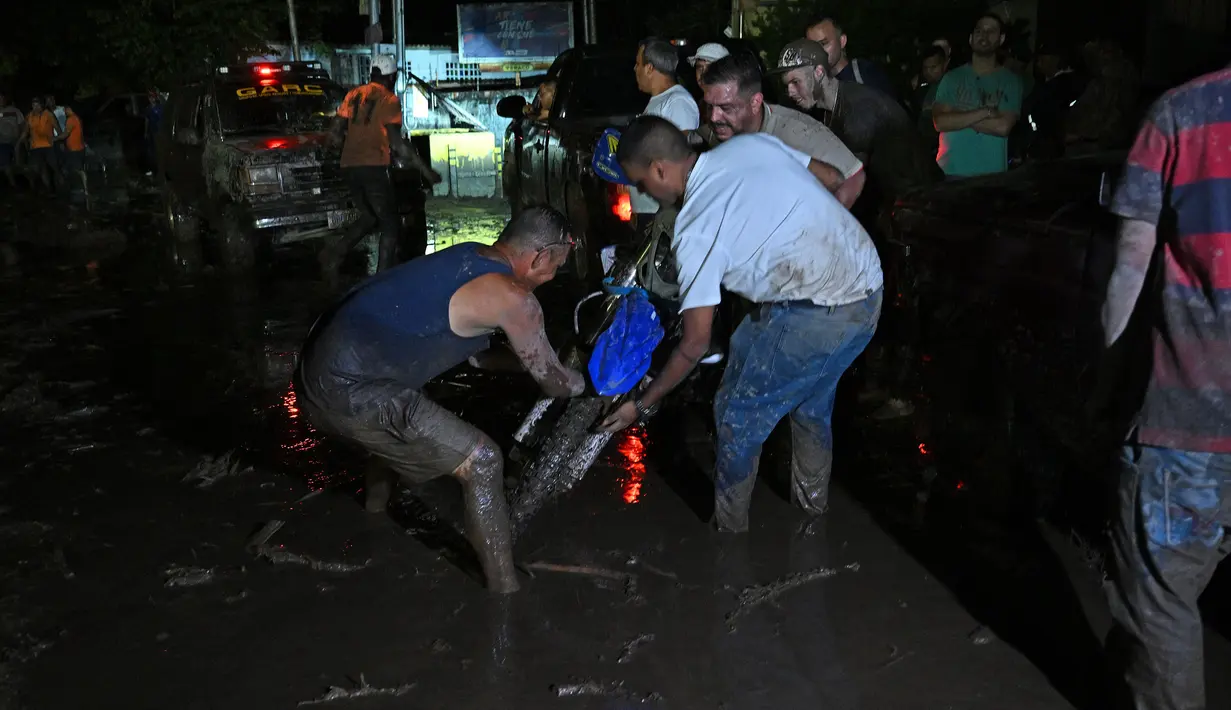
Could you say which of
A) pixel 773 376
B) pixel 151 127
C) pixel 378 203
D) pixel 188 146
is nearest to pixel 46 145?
pixel 151 127

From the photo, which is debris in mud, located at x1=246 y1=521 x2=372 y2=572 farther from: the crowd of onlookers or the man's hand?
the crowd of onlookers

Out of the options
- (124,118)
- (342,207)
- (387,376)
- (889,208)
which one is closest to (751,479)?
(387,376)

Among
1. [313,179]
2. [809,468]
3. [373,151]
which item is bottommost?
[809,468]

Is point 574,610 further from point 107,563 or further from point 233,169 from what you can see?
point 233,169

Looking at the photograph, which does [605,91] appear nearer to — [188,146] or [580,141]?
[580,141]

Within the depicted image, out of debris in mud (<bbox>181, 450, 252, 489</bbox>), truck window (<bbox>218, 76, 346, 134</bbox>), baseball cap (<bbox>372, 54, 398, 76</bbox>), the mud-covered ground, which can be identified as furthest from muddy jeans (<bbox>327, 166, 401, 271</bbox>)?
debris in mud (<bbox>181, 450, 252, 489</bbox>)

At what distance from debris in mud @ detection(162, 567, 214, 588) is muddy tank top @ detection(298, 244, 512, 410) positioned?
3.06 ft

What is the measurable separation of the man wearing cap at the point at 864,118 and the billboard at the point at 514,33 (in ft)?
66.0

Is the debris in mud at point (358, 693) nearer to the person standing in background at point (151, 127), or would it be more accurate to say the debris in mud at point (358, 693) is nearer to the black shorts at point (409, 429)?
the black shorts at point (409, 429)

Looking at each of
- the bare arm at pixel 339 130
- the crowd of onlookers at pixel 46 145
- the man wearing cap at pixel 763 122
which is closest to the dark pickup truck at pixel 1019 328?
the man wearing cap at pixel 763 122

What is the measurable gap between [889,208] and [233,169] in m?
7.14

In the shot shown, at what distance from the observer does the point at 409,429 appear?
423 cm

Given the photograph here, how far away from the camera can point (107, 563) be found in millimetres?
4703

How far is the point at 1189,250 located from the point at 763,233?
1.63m
